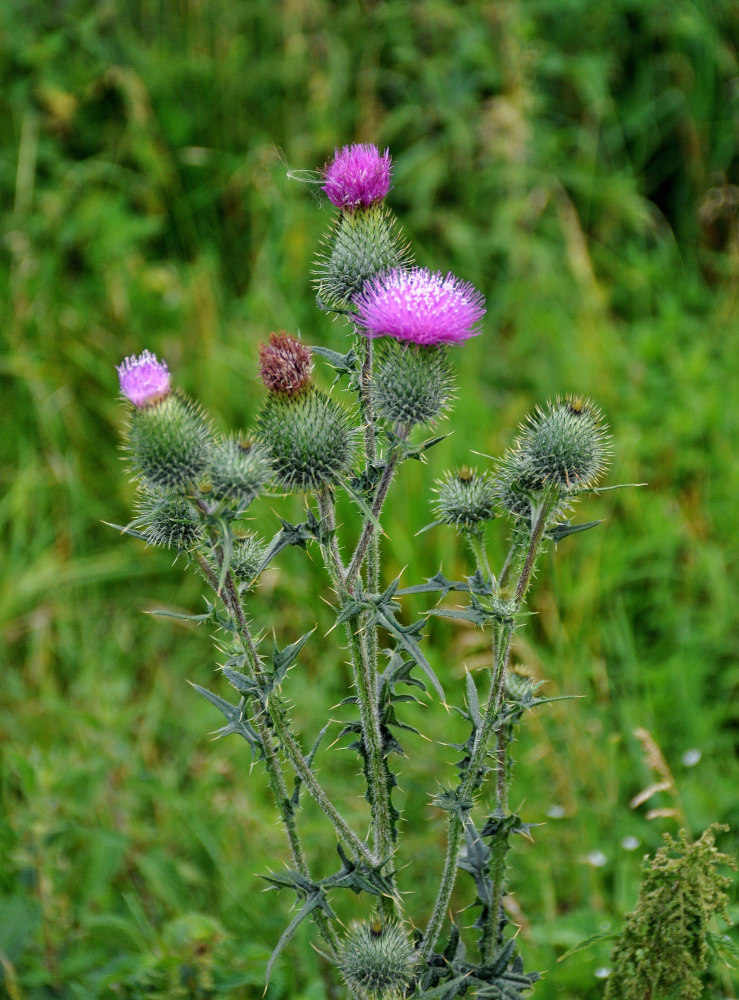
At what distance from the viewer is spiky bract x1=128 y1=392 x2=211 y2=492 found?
5.88ft

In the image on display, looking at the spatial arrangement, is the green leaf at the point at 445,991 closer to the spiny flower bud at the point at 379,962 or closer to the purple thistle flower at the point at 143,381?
the spiny flower bud at the point at 379,962

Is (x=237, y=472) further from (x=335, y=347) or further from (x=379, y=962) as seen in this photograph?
(x=335, y=347)

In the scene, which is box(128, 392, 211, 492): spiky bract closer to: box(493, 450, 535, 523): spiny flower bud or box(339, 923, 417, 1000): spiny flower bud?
box(493, 450, 535, 523): spiny flower bud

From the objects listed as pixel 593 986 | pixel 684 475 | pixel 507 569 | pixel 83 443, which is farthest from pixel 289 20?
pixel 593 986

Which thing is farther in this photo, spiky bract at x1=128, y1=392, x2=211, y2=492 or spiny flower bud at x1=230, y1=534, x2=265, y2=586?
spiny flower bud at x1=230, y1=534, x2=265, y2=586

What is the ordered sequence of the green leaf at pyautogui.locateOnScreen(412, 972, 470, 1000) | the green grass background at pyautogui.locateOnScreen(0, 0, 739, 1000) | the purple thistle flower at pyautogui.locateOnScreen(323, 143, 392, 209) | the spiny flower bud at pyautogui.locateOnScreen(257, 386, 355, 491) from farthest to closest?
1. the green grass background at pyautogui.locateOnScreen(0, 0, 739, 1000)
2. the purple thistle flower at pyautogui.locateOnScreen(323, 143, 392, 209)
3. the spiny flower bud at pyautogui.locateOnScreen(257, 386, 355, 491)
4. the green leaf at pyautogui.locateOnScreen(412, 972, 470, 1000)

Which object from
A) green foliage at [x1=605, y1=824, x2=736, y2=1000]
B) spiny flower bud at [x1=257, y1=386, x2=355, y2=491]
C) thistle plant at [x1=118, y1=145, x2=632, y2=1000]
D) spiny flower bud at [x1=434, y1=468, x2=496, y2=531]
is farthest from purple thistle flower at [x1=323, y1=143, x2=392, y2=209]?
green foliage at [x1=605, y1=824, x2=736, y2=1000]

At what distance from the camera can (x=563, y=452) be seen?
1.89 meters

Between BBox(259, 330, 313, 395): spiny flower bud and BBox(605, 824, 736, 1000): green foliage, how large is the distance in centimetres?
126

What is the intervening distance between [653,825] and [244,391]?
9.28 feet

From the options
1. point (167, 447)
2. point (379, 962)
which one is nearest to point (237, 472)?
point (167, 447)

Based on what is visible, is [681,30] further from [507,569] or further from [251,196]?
[507,569]

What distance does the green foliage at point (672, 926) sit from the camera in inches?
75.5

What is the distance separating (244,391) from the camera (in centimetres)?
469
